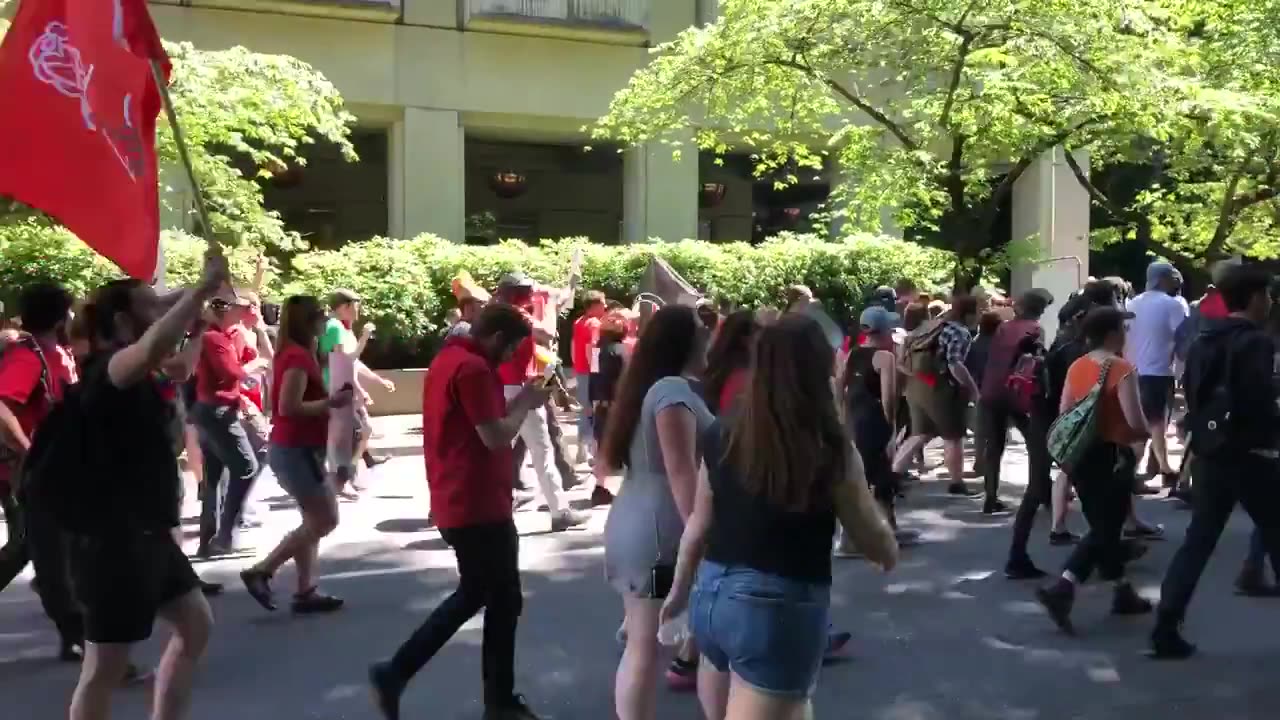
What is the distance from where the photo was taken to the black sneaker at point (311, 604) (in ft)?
25.3

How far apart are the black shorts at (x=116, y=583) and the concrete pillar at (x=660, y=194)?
2055 cm

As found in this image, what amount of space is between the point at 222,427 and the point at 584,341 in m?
5.58

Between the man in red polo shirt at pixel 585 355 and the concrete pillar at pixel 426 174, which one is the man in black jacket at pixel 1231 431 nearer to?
the man in red polo shirt at pixel 585 355

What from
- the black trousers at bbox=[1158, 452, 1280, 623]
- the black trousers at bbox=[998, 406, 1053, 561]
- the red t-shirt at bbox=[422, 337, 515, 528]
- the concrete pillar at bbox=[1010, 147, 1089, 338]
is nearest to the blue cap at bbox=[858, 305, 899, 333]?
the black trousers at bbox=[998, 406, 1053, 561]

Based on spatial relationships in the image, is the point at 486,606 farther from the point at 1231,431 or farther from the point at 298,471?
the point at 1231,431

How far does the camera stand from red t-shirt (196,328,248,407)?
8.80 meters

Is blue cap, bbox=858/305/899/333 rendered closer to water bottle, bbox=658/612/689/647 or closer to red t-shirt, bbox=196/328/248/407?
red t-shirt, bbox=196/328/248/407

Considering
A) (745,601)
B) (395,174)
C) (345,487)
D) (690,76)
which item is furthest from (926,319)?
(395,174)

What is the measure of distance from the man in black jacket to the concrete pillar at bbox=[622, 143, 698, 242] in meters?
18.5

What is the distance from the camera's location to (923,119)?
654 inches

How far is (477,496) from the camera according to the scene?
5.49 meters

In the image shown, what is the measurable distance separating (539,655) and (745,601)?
345 centimetres

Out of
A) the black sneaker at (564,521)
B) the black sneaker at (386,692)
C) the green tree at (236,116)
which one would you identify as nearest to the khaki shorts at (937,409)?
the black sneaker at (564,521)

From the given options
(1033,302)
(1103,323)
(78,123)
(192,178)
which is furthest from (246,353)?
(1103,323)
